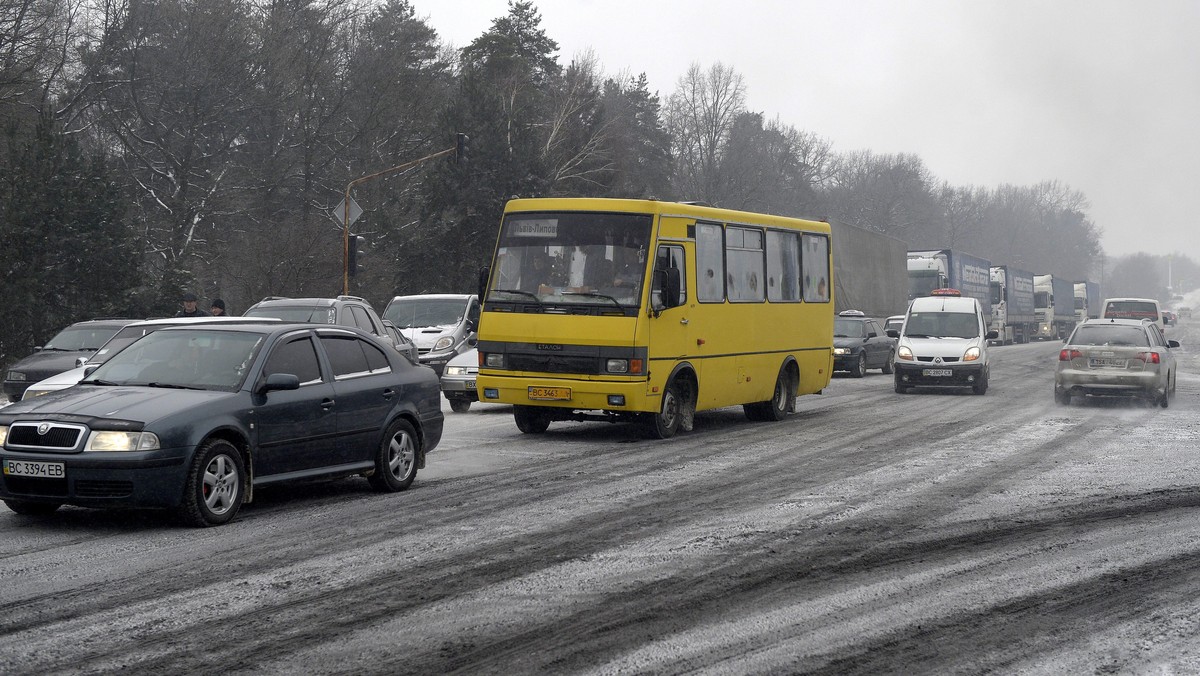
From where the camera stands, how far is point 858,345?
33.7 meters

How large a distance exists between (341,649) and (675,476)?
22.0ft

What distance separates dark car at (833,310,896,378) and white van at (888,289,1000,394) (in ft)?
18.5

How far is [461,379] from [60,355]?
5.95 m

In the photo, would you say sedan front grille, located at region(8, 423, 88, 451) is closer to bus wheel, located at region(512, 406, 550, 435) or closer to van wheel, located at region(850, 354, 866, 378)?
bus wheel, located at region(512, 406, 550, 435)

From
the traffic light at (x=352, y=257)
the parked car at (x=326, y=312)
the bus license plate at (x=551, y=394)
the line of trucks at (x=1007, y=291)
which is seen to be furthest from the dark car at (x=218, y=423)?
the line of trucks at (x=1007, y=291)

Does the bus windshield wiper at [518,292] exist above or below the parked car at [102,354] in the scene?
above

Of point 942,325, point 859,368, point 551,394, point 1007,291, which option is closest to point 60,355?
point 551,394

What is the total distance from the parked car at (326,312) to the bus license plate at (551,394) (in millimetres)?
3795

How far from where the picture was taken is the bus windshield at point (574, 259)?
50.0ft

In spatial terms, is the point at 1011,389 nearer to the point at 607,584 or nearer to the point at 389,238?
the point at 607,584

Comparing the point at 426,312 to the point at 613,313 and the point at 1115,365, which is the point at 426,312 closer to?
the point at 613,313

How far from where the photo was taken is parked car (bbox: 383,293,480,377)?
25531mm

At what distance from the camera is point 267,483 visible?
9469 mm

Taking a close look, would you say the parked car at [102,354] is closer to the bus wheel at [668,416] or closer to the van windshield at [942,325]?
the bus wheel at [668,416]
